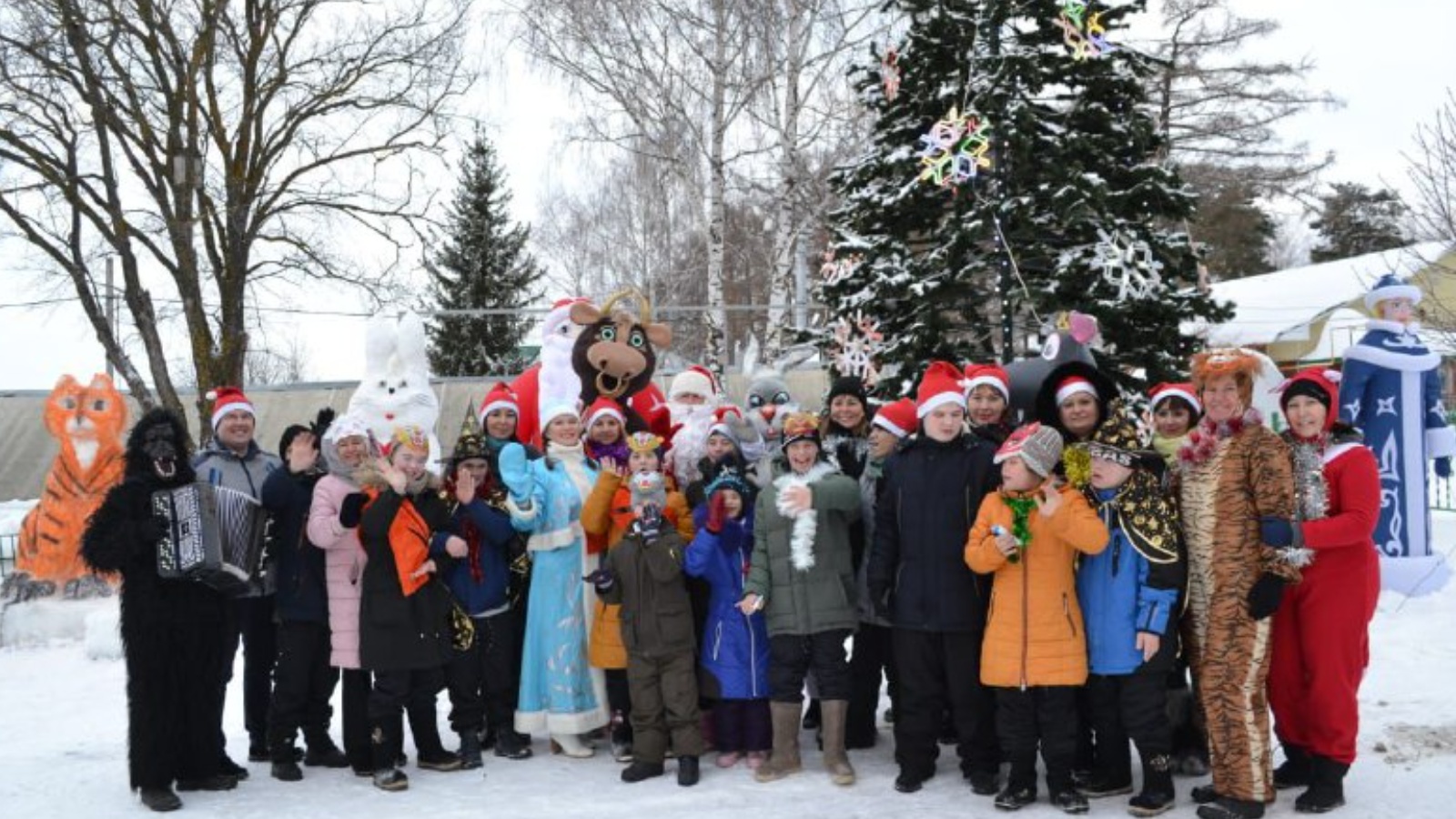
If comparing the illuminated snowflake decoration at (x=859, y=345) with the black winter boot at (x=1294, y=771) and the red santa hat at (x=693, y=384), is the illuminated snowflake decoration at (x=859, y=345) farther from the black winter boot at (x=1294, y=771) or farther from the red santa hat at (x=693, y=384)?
the black winter boot at (x=1294, y=771)

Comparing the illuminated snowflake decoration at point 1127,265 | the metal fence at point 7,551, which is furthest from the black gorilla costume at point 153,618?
the metal fence at point 7,551

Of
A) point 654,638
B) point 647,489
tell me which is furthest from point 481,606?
point 647,489

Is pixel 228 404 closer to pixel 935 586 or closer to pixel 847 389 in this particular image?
pixel 847 389

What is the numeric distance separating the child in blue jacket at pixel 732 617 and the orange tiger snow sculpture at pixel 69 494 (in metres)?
6.12

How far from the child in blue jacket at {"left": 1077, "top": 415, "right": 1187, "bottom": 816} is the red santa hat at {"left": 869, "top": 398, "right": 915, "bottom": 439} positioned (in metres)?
1.13

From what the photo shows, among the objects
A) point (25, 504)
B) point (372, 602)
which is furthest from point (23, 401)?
point (372, 602)

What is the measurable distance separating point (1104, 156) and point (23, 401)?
20018mm

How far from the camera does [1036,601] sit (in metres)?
4.71

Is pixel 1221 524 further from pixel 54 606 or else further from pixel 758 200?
pixel 758 200

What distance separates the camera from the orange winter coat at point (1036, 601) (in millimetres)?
4641

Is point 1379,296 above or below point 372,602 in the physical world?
above

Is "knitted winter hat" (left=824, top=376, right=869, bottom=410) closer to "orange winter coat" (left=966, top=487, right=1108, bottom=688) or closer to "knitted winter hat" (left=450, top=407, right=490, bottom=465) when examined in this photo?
"orange winter coat" (left=966, top=487, right=1108, bottom=688)

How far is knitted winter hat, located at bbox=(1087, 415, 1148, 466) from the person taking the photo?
15.2 feet

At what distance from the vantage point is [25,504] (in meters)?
15.6
